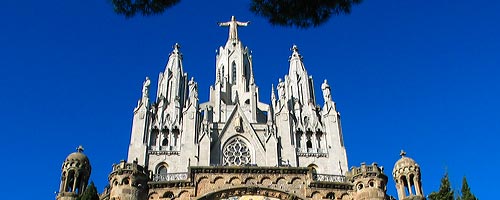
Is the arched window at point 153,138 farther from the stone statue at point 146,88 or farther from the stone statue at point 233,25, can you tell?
the stone statue at point 233,25

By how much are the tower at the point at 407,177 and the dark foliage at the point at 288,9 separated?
55.4 ft

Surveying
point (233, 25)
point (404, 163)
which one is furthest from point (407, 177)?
point (233, 25)

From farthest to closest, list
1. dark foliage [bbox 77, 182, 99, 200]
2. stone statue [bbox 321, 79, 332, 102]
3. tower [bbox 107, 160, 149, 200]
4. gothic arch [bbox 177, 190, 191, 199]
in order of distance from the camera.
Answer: stone statue [bbox 321, 79, 332, 102] → gothic arch [bbox 177, 190, 191, 199] → tower [bbox 107, 160, 149, 200] → dark foliage [bbox 77, 182, 99, 200]

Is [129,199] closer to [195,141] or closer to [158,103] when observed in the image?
[195,141]

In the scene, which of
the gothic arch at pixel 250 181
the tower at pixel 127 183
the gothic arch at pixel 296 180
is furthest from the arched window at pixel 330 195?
the tower at pixel 127 183

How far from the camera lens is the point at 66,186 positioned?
26703 millimetres

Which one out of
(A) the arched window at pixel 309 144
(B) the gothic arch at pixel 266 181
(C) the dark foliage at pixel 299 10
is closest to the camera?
(C) the dark foliage at pixel 299 10

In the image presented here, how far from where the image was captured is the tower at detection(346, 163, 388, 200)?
25344mm

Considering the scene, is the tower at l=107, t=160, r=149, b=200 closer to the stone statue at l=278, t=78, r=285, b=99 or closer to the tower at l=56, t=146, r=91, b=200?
the tower at l=56, t=146, r=91, b=200

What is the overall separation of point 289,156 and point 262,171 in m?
19.0

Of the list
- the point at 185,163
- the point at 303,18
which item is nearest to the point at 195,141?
the point at 185,163

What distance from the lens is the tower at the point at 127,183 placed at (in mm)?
23969

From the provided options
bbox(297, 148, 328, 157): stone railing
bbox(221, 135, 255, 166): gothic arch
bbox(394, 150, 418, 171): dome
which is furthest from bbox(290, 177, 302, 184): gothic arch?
bbox(297, 148, 328, 157): stone railing

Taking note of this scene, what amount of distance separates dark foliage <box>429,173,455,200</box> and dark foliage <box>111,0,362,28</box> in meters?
15.9
